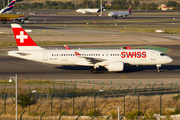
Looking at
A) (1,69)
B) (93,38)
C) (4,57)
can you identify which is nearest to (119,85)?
(1,69)

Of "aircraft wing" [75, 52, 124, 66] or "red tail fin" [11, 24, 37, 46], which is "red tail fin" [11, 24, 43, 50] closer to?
"red tail fin" [11, 24, 37, 46]

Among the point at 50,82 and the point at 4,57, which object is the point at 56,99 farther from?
the point at 4,57

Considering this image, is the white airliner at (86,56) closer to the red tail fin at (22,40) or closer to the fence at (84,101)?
the red tail fin at (22,40)

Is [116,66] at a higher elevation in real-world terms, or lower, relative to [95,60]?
lower

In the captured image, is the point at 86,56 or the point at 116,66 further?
the point at 86,56

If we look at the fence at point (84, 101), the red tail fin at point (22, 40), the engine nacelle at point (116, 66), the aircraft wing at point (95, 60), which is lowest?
the fence at point (84, 101)

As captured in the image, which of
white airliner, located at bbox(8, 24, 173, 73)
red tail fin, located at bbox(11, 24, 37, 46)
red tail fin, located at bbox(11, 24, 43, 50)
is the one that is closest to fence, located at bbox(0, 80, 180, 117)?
white airliner, located at bbox(8, 24, 173, 73)

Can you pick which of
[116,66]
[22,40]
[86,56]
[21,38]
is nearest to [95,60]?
[86,56]

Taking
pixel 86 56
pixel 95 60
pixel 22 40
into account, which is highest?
pixel 22 40

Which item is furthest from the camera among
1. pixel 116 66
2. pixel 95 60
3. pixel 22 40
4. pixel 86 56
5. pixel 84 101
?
pixel 22 40

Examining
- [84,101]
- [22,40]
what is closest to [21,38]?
[22,40]

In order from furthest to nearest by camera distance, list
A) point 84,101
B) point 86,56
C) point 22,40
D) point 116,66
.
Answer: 1. point 22,40
2. point 86,56
3. point 116,66
4. point 84,101

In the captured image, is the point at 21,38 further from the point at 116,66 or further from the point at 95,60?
the point at 116,66

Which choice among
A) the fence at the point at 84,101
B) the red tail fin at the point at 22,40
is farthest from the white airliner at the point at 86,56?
the fence at the point at 84,101
